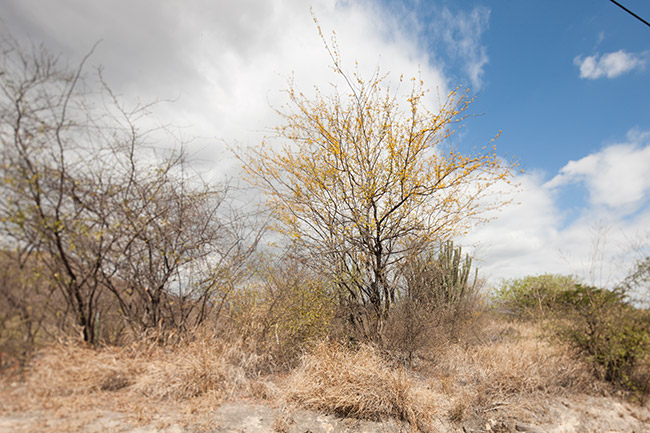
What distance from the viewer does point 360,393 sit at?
4.84 metres

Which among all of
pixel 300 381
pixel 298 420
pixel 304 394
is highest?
pixel 300 381

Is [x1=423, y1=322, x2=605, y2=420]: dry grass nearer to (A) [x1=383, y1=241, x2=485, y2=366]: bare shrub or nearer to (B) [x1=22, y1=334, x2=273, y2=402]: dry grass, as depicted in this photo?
(A) [x1=383, y1=241, x2=485, y2=366]: bare shrub

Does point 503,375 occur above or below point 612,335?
below

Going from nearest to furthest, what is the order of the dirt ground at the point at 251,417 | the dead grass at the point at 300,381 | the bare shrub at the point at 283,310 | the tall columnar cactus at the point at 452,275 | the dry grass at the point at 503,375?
the dirt ground at the point at 251,417
the dead grass at the point at 300,381
the dry grass at the point at 503,375
the bare shrub at the point at 283,310
the tall columnar cactus at the point at 452,275

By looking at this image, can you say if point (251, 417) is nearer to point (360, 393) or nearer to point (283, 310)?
point (360, 393)

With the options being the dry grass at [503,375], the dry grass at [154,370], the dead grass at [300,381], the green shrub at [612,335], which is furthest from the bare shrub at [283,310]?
the green shrub at [612,335]

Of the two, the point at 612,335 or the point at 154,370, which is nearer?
the point at 154,370

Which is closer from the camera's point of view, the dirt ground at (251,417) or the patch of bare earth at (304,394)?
the dirt ground at (251,417)

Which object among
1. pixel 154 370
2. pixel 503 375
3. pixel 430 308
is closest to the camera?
pixel 154 370

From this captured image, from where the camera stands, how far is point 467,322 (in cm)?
926

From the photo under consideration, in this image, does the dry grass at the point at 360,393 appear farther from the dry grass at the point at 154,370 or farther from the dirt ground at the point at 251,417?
the dry grass at the point at 154,370

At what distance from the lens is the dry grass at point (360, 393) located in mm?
4750

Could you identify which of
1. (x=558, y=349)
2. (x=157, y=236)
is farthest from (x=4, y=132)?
(x=558, y=349)

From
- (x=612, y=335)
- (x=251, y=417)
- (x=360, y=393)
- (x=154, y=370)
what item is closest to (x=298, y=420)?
(x=251, y=417)
